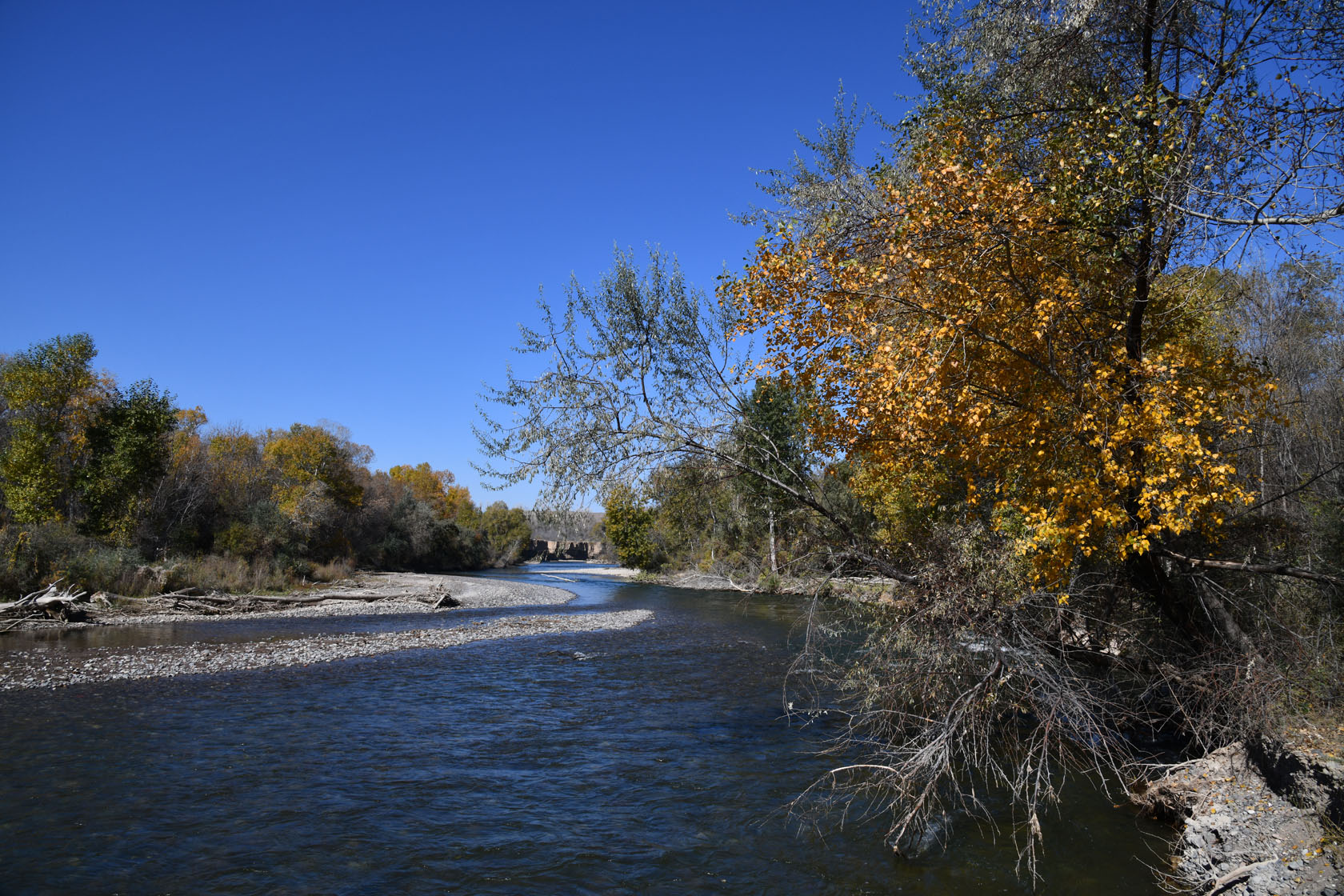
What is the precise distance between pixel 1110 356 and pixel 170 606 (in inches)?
1225

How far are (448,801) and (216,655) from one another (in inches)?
500

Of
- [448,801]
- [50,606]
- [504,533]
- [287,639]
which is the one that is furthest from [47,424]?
[504,533]

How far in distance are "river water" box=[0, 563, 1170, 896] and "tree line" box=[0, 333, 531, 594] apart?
53.2 feet

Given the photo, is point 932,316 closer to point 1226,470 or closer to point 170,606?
point 1226,470

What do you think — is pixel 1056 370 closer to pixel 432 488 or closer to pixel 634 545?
pixel 634 545

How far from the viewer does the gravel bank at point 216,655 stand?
50.5 ft

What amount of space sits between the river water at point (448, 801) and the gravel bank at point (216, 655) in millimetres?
1212

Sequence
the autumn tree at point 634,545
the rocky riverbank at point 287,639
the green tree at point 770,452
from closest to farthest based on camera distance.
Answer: the green tree at point 770,452
the rocky riverbank at point 287,639
the autumn tree at point 634,545

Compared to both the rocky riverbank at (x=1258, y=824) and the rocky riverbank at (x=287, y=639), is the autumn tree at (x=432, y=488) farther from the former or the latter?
the rocky riverbank at (x=1258, y=824)

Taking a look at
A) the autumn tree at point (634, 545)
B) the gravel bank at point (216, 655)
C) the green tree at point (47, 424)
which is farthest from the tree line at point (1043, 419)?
the autumn tree at point (634, 545)

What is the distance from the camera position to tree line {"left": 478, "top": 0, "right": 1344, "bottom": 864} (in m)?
7.77

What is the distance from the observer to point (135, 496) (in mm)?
32656

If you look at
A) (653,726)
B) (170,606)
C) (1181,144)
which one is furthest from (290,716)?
(170,606)

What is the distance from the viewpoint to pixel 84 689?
14.1 meters
